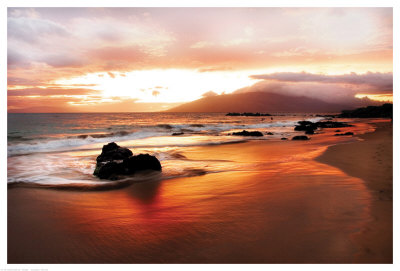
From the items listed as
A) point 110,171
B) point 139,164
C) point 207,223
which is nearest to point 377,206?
point 207,223

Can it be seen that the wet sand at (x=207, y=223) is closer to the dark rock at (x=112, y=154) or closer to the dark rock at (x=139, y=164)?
the dark rock at (x=139, y=164)

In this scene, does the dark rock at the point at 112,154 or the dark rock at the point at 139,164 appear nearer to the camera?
the dark rock at the point at 139,164

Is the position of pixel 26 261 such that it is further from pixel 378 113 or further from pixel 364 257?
pixel 378 113

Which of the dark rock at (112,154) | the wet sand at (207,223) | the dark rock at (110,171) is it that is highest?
the dark rock at (112,154)

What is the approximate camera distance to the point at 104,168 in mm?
6859

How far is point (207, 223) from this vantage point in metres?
3.68

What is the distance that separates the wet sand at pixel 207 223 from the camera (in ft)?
9.61

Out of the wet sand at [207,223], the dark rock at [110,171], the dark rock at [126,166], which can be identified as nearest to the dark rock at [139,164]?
the dark rock at [126,166]

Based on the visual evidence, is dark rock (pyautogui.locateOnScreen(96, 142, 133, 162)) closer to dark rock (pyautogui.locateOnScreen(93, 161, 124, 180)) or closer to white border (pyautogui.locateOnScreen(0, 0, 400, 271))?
dark rock (pyautogui.locateOnScreen(93, 161, 124, 180))

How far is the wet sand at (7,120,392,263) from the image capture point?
2.93 metres

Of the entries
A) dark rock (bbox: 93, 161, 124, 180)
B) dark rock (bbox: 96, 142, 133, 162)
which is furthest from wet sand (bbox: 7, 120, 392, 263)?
dark rock (bbox: 96, 142, 133, 162)
